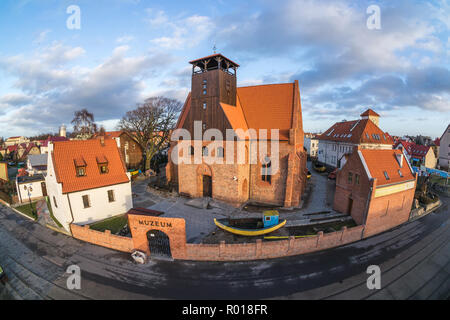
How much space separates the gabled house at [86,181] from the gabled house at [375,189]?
23.1m

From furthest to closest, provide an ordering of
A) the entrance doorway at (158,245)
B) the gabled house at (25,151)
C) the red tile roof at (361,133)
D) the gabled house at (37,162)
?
the gabled house at (25,151) → the red tile roof at (361,133) → the gabled house at (37,162) → the entrance doorway at (158,245)

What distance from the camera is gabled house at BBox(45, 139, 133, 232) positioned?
17.3m

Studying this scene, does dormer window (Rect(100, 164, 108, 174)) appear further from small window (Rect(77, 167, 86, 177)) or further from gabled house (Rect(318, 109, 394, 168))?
gabled house (Rect(318, 109, 394, 168))

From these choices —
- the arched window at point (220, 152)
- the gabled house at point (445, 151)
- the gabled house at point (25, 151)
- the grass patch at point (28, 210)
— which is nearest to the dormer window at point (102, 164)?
the grass patch at point (28, 210)

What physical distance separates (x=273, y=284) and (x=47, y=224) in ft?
70.9

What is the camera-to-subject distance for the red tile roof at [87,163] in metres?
17.5

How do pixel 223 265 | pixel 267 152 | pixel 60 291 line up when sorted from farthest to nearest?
pixel 267 152 → pixel 223 265 → pixel 60 291

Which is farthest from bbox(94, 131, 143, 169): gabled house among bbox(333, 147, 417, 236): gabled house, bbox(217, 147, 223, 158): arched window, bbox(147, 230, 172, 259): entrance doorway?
bbox(333, 147, 417, 236): gabled house

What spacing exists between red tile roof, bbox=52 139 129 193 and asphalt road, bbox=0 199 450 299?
4.98 m

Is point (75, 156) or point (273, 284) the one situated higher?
point (75, 156)

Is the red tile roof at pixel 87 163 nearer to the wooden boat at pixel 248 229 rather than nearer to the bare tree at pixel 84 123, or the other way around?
the wooden boat at pixel 248 229

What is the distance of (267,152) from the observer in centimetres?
2317
